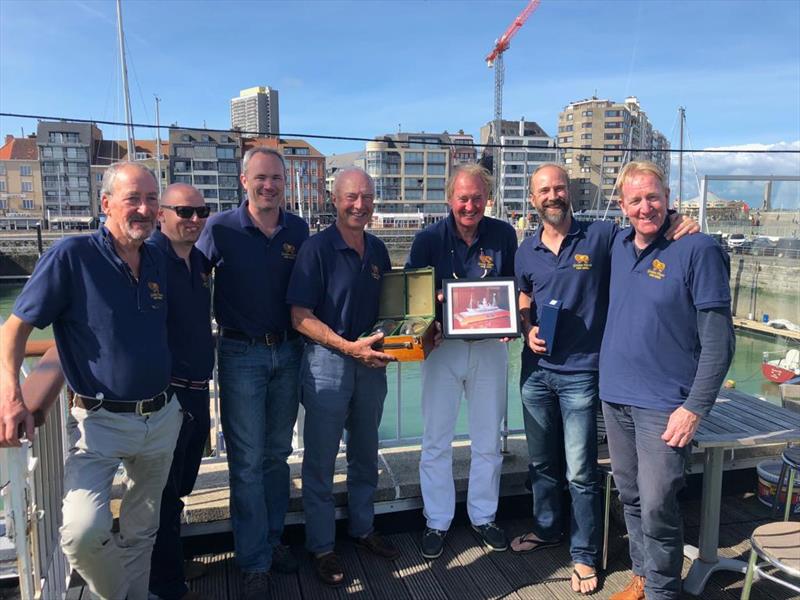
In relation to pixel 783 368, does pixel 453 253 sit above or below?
above

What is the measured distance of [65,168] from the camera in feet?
262

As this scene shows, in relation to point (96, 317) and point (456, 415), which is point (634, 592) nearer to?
point (456, 415)

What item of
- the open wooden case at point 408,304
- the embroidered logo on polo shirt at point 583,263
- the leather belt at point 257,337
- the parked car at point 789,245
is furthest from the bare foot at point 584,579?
the parked car at point 789,245

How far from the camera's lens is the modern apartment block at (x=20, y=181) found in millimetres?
79875

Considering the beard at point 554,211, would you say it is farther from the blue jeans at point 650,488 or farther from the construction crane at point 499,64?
the construction crane at point 499,64

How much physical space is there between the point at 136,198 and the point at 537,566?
290 centimetres

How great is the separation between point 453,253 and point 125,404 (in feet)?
6.42

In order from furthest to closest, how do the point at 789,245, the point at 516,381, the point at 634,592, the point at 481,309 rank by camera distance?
1. the point at 516,381
2. the point at 789,245
3. the point at 481,309
4. the point at 634,592

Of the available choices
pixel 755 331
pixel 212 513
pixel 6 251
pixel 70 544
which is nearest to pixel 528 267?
pixel 212 513

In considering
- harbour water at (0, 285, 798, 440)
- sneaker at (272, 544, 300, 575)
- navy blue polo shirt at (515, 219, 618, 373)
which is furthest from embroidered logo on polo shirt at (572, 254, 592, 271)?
harbour water at (0, 285, 798, 440)

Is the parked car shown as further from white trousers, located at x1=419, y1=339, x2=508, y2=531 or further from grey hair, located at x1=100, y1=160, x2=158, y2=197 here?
grey hair, located at x1=100, y1=160, x2=158, y2=197

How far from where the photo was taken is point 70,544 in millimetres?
2119

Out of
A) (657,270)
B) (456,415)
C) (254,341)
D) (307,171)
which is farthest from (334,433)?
(307,171)

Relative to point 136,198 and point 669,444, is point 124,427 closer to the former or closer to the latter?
point 136,198
